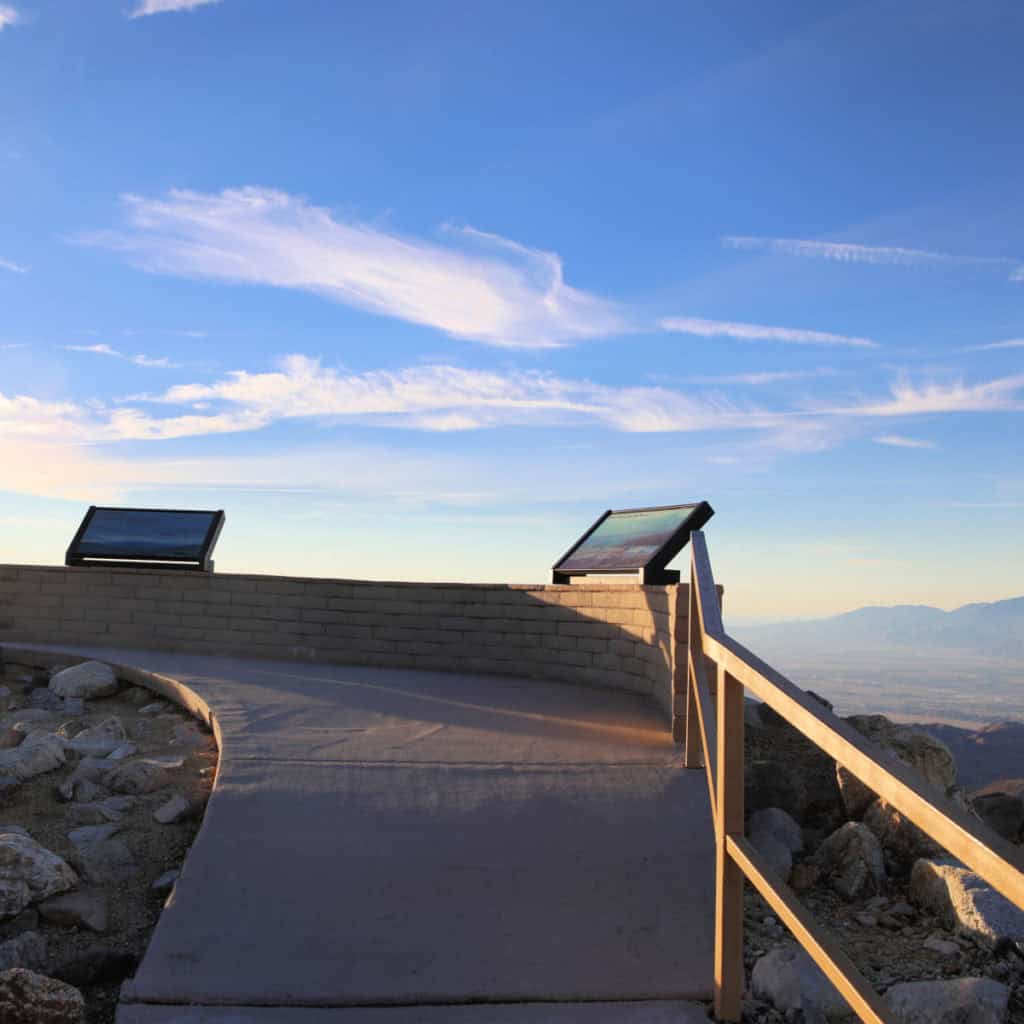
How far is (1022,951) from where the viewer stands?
4195mm

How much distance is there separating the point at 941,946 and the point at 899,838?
3.29 feet

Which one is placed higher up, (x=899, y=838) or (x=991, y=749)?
(x=899, y=838)

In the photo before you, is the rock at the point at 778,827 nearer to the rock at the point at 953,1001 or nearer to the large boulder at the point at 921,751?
the large boulder at the point at 921,751

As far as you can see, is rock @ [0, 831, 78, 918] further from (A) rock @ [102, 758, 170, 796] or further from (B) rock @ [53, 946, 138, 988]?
(A) rock @ [102, 758, 170, 796]

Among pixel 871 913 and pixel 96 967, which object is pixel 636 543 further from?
pixel 96 967

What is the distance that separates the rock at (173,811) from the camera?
17.7 feet

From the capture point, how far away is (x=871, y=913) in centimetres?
474

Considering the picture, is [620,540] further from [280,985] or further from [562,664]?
[280,985]

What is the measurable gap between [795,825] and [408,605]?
558cm

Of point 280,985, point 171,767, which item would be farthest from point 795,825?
point 171,767

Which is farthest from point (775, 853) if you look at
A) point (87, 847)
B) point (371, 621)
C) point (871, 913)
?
point (371, 621)

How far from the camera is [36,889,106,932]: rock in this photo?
4.31m

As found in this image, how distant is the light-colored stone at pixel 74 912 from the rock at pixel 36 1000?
82cm

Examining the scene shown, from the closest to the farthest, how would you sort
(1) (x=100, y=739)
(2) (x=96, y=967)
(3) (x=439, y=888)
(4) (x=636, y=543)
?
1. (2) (x=96, y=967)
2. (3) (x=439, y=888)
3. (1) (x=100, y=739)
4. (4) (x=636, y=543)
